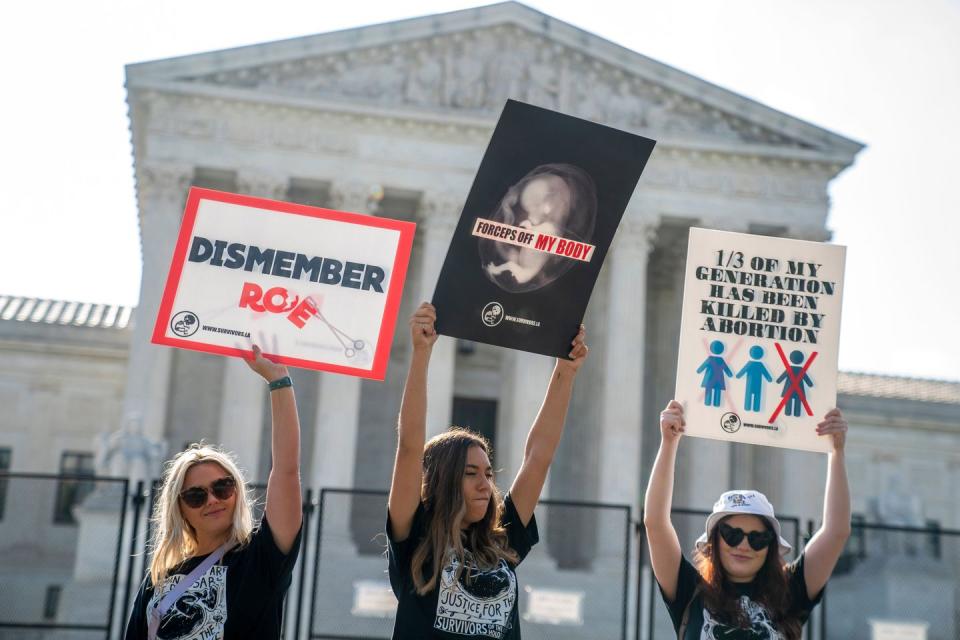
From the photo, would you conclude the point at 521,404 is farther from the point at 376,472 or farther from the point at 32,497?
the point at 32,497

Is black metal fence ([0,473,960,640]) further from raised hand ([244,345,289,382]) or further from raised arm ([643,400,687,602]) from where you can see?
raised arm ([643,400,687,602])

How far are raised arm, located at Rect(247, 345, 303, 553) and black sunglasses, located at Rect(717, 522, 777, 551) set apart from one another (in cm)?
229

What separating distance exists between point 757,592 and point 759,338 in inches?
73.6

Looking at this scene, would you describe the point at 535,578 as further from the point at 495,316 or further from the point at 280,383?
the point at 280,383

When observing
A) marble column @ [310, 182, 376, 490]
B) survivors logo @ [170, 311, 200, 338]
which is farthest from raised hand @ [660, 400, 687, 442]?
marble column @ [310, 182, 376, 490]

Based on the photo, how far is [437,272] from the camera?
3416 cm

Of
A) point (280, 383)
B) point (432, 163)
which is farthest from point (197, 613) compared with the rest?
point (432, 163)

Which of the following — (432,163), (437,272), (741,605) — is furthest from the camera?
(432,163)

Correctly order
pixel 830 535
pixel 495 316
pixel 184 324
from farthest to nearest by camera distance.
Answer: pixel 184 324, pixel 495 316, pixel 830 535

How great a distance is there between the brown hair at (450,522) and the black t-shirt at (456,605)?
5 centimetres

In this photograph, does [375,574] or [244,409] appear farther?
[244,409]

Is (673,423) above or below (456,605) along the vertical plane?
above

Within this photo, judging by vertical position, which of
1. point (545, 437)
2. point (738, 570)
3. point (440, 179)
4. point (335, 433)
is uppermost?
point (440, 179)

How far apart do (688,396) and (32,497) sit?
38826 mm
